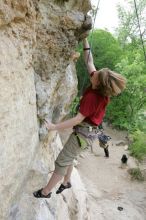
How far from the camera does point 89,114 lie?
17.0 ft

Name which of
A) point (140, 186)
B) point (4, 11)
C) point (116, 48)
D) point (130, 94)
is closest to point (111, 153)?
point (140, 186)

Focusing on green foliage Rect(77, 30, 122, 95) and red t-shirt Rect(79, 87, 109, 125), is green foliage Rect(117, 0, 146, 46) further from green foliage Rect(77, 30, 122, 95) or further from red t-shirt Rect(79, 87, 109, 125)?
red t-shirt Rect(79, 87, 109, 125)

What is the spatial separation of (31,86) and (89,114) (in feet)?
3.25

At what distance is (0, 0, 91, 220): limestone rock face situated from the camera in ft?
14.6

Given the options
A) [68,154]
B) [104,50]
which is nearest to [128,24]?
[104,50]

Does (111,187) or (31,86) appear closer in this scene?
(31,86)

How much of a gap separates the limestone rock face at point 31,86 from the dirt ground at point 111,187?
5.63m

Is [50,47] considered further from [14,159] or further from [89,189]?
[89,189]

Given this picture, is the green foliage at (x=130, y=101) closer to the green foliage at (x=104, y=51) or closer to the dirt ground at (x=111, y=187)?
the green foliage at (x=104, y=51)

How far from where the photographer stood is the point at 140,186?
54.0 feet

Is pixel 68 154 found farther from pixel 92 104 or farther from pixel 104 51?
pixel 104 51

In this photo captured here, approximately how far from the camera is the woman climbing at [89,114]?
4977mm

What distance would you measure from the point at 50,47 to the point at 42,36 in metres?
0.25

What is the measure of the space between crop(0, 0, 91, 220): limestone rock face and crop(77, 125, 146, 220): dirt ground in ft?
18.5
